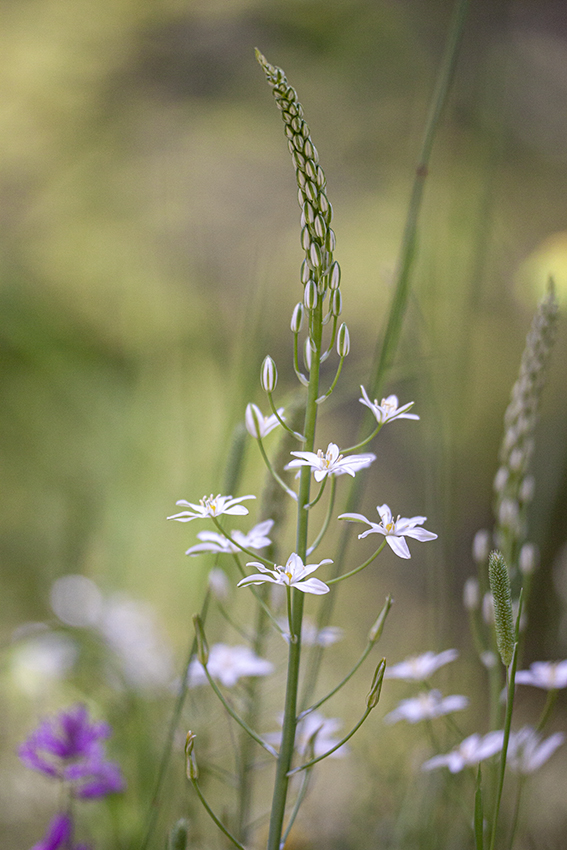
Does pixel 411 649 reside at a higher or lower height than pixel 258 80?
lower

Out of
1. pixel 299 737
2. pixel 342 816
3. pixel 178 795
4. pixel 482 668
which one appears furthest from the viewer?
pixel 482 668

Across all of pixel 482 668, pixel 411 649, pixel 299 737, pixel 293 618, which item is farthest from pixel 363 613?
pixel 293 618

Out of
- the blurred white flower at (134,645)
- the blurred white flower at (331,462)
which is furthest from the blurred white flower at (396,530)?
the blurred white flower at (134,645)

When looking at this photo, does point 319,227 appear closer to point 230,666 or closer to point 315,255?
point 315,255

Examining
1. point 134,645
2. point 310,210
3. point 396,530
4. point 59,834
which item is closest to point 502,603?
point 396,530

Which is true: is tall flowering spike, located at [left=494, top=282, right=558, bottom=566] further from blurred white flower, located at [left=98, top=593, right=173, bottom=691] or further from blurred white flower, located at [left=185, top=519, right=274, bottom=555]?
blurred white flower, located at [left=98, top=593, right=173, bottom=691]

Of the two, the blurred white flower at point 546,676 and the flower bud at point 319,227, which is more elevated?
the flower bud at point 319,227

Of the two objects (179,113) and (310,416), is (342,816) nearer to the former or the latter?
(310,416)

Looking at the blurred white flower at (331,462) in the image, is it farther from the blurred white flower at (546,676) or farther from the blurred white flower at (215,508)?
the blurred white flower at (546,676)
